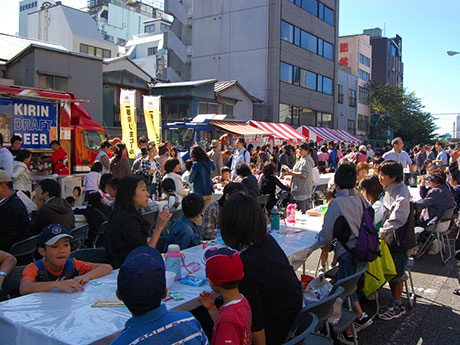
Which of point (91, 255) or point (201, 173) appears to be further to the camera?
point (201, 173)

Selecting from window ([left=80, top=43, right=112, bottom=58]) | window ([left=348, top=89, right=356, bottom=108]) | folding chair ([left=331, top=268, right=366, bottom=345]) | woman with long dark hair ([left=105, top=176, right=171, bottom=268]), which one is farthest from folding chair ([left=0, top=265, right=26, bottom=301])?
window ([left=348, top=89, right=356, bottom=108])

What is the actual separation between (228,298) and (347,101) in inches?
1752

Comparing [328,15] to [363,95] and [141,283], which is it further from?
[141,283]

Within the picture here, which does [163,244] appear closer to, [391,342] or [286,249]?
[286,249]

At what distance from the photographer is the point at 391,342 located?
155 inches

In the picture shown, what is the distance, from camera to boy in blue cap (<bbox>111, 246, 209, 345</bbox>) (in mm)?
1577

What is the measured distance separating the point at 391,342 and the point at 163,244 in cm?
254

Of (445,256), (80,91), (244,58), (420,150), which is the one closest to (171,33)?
(244,58)

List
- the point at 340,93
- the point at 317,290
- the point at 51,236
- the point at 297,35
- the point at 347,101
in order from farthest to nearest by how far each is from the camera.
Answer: the point at 347,101 → the point at 340,93 → the point at 297,35 → the point at 317,290 → the point at 51,236

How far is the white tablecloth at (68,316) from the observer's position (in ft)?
7.34

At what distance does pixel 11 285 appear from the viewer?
3203 mm

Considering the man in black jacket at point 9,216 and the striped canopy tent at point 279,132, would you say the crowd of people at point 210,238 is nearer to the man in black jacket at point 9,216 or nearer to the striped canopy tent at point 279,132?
the man in black jacket at point 9,216

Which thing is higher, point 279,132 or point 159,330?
point 279,132

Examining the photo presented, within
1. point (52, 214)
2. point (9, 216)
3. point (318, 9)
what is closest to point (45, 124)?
point (52, 214)
